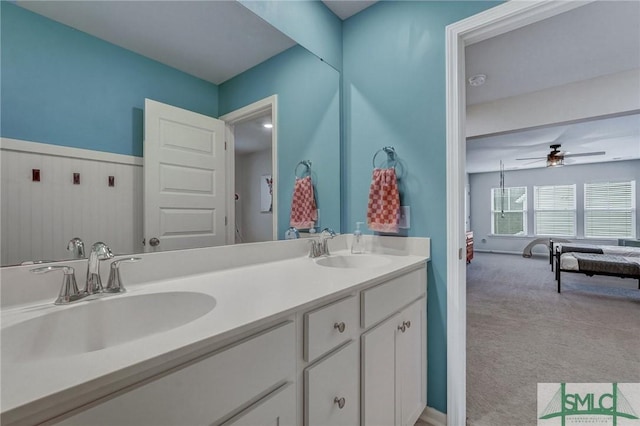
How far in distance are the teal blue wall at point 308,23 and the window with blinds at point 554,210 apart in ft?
27.2

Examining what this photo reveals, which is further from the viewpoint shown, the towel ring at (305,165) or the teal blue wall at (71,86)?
the towel ring at (305,165)

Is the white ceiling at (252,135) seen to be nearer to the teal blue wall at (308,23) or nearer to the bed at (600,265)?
the teal blue wall at (308,23)

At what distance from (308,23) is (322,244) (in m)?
1.34

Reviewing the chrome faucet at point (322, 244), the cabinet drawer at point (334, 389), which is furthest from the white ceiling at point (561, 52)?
the cabinet drawer at point (334, 389)

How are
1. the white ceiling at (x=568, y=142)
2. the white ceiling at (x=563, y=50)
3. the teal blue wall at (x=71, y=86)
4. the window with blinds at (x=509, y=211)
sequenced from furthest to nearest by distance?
1. the window with blinds at (x=509, y=211)
2. the white ceiling at (x=568, y=142)
3. the white ceiling at (x=563, y=50)
4. the teal blue wall at (x=71, y=86)

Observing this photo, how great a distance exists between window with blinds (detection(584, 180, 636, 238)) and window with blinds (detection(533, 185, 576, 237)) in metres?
0.28

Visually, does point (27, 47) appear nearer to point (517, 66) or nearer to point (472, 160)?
point (517, 66)

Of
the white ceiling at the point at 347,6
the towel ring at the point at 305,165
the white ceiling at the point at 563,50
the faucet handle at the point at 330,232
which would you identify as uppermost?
the white ceiling at the point at 347,6

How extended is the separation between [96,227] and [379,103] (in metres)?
1.59

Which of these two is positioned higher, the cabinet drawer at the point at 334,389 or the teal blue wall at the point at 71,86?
the teal blue wall at the point at 71,86

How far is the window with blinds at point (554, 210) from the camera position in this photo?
736cm

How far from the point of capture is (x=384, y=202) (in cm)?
168

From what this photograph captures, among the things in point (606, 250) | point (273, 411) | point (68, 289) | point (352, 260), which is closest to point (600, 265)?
point (606, 250)

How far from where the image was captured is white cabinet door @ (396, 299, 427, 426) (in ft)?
4.28
